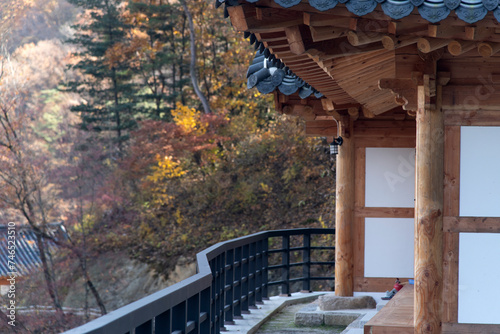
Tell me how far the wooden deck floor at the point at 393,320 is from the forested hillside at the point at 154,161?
10880 millimetres

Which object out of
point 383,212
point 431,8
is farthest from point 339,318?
point 431,8

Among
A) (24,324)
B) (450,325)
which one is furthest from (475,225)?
(24,324)

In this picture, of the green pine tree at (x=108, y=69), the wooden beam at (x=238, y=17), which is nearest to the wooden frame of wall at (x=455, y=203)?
the wooden beam at (x=238, y=17)

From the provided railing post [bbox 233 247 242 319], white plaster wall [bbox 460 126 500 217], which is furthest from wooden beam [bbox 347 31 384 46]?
railing post [bbox 233 247 242 319]

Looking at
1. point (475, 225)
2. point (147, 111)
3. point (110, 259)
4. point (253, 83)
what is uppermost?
point (147, 111)

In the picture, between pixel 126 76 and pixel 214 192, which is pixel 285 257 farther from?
pixel 126 76

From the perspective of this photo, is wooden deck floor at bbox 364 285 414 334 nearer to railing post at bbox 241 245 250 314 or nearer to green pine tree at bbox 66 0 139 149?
railing post at bbox 241 245 250 314

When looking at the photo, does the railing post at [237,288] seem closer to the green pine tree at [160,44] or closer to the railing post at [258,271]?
the railing post at [258,271]

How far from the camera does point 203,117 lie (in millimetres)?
17656

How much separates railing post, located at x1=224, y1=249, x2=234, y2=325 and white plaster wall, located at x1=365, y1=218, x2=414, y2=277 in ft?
6.84

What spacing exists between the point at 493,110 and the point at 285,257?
4.64 m

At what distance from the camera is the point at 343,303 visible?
277 inches

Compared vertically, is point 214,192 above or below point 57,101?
below

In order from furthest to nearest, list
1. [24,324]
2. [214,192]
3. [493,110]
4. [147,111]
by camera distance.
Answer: [147,111]
[214,192]
[24,324]
[493,110]
